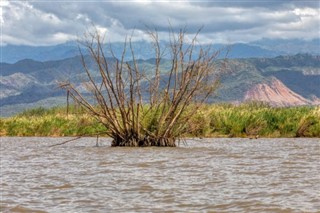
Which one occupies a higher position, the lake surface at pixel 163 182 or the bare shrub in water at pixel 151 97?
the bare shrub in water at pixel 151 97

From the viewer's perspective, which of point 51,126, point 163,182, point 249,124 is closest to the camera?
point 163,182

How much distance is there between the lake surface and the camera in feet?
38.6

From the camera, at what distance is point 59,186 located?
14.6 meters

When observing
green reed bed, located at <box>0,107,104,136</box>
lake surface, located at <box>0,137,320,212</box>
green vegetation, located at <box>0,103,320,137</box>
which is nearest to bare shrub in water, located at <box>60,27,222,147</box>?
lake surface, located at <box>0,137,320,212</box>

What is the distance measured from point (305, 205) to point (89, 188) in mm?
4788

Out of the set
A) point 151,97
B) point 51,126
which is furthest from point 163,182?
point 51,126

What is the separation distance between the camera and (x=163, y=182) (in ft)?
49.4

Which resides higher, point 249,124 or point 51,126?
point 249,124

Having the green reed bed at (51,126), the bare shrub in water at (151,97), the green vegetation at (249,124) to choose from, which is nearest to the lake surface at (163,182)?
the bare shrub in water at (151,97)

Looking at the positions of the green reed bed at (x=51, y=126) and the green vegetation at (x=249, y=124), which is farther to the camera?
the green reed bed at (x=51, y=126)

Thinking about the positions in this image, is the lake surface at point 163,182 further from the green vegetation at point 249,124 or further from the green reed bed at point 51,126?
the green reed bed at point 51,126

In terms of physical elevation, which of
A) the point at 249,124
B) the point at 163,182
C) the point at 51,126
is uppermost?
the point at 249,124

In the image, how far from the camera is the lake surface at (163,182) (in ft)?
38.6

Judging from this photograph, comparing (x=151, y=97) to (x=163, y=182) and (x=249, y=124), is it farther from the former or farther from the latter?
(x=163, y=182)
